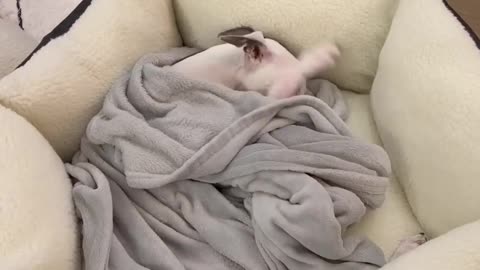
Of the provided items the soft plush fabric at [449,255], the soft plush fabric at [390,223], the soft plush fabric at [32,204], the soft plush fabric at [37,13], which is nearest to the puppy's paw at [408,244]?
the soft plush fabric at [390,223]

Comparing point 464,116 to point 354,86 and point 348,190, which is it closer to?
point 348,190

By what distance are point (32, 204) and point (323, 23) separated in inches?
23.7

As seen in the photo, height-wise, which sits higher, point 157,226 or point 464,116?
point 464,116

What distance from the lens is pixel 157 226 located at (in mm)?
959

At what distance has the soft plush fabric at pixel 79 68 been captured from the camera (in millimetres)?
986

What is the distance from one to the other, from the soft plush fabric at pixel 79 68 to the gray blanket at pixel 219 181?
0.04m

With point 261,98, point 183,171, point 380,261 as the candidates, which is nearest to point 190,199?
point 183,171

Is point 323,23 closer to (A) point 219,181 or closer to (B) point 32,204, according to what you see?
(A) point 219,181

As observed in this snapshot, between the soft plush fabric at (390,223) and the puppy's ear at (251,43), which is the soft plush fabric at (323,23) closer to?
the puppy's ear at (251,43)

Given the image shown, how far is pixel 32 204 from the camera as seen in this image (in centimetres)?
86

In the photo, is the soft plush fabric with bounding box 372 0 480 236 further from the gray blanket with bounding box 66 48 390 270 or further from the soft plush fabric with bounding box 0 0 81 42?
the soft plush fabric with bounding box 0 0 81 42

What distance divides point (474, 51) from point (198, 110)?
455 millimetres

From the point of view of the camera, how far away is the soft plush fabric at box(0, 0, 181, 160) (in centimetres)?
99

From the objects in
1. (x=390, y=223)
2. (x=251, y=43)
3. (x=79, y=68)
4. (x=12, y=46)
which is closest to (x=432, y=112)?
(x=390, y=223)
